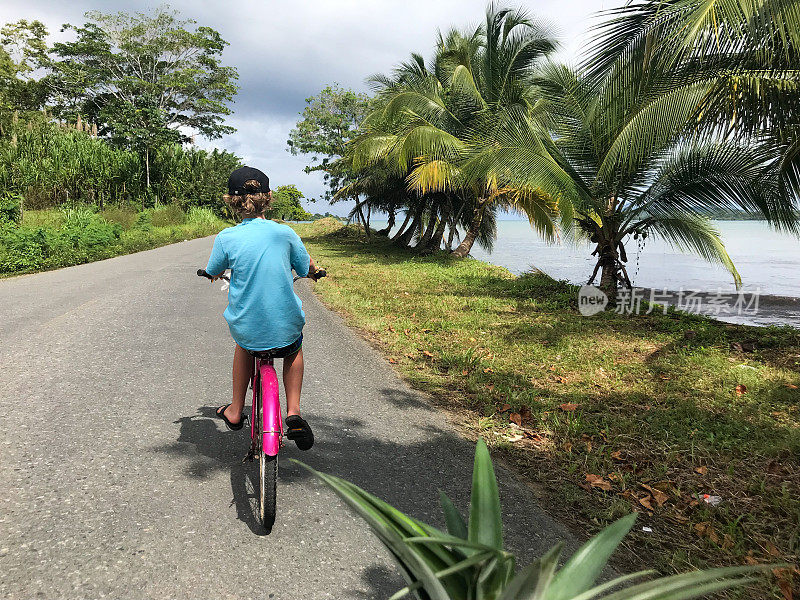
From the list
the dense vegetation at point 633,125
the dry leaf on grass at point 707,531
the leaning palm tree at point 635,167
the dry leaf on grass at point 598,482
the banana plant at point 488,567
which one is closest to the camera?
Answer: the banana plant at point 488,567

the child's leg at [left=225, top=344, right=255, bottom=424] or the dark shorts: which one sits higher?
the dark shorts

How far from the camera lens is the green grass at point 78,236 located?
41.9 feet

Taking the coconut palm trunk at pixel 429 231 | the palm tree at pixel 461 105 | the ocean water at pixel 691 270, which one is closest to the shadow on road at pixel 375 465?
the ocean water at pixel 691 270

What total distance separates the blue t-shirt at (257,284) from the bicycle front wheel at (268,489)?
584 mm

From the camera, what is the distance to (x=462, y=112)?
17734 mm

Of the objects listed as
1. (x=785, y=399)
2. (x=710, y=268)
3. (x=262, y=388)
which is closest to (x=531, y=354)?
(x=785, y=399)

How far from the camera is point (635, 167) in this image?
28.8 ft

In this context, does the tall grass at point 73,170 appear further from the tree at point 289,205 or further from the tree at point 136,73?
the tree at point 289,205

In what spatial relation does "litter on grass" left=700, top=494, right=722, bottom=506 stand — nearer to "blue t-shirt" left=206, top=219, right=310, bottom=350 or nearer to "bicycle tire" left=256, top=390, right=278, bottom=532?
"bicycle tire" left=256, top=390, right=278, bottom=532

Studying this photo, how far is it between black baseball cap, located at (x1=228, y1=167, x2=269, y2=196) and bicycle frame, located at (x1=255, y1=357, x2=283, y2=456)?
2.98 ft

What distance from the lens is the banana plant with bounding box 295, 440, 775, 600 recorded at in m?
1.17

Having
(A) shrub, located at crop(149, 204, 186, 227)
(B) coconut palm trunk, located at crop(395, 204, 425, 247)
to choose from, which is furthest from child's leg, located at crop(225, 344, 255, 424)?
(A) shrub, located at crop(149, 204, 186, 227)

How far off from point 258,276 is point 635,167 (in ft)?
26.0

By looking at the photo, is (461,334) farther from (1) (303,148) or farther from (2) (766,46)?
(1) (303,148)
